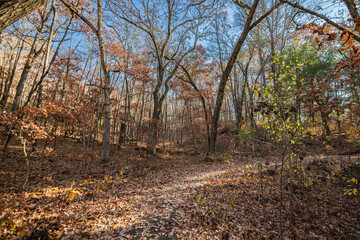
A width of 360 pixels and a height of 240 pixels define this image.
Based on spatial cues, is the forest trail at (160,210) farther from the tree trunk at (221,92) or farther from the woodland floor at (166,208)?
the tree trunk at (221,92)

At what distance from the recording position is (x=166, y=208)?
4.23 meters

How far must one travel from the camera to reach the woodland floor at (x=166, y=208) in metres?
3.22

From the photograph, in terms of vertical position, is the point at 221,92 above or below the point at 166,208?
above

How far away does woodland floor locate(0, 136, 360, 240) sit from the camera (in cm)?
322

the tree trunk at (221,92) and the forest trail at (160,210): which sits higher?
the tree trunk at (221,92)

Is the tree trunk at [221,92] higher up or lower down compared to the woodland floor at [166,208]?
higher up

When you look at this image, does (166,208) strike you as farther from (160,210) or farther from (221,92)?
(221,92)

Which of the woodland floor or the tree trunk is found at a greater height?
the tree trunk

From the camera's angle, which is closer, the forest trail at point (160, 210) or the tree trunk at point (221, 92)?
the forest trail at point (160, 210)

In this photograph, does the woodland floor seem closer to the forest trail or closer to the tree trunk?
the forest trail

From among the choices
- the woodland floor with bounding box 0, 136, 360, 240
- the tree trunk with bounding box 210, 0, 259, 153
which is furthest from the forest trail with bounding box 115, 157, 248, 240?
the tree trunk with bounding box 210, 0, 259, 153

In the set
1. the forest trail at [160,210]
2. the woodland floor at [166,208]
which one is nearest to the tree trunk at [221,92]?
the woodland floor at [166,208]

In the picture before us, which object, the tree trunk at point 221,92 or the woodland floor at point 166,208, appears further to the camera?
the tree trunk at point 221,92

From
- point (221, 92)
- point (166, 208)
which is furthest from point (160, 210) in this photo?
point (221, 92)
